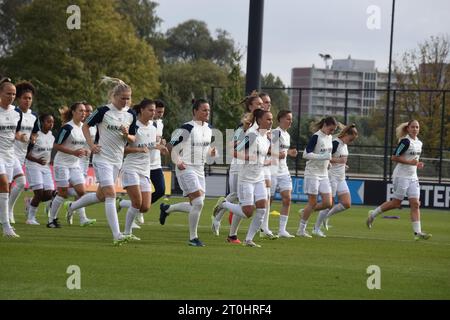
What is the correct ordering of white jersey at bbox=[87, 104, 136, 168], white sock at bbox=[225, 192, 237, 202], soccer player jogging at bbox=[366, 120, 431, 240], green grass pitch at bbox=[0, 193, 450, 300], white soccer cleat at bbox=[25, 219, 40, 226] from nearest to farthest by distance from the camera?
green grass pitch at bbox=[0, 193, 450, 300]
white jersey at bbox=[87, 104, 136, 168]
white sock at bbox=[225, 192, 237, 202]
soccer player jogging at bbox=[366, 120, 431, 240]
white soccer cleat at bbox=[25, 219, 40, 226]

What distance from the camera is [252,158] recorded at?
620 inches

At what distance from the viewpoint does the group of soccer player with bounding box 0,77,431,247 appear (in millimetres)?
15266

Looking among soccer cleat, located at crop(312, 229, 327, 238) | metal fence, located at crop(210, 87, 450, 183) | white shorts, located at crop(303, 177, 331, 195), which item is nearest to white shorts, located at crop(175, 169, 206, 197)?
white shorts, located at crop(303, 177, 331, 195)

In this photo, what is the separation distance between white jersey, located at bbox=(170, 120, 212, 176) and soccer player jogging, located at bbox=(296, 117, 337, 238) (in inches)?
138

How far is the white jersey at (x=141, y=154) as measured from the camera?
15805mm

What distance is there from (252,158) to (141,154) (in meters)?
1.74

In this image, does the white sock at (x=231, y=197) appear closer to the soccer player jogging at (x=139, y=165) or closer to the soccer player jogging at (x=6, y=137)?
the soccer player jogging at (x=139, y=165)

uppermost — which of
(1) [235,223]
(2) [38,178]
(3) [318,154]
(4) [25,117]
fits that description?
(4) [25,117]

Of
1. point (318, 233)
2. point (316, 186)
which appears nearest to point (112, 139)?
point (316, 186)

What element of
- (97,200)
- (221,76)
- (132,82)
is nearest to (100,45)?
(132,82)

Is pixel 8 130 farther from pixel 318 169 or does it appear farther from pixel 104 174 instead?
pixel 318 169

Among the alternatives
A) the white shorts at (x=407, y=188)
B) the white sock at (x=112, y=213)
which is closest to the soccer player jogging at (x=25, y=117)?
the white sock at (x=112, y=213)

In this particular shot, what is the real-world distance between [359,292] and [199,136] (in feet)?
19.2

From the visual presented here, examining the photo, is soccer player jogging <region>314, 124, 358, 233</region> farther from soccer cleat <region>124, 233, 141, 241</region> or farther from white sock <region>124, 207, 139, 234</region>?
white sock <region>124, 207, 139, 234</region>
